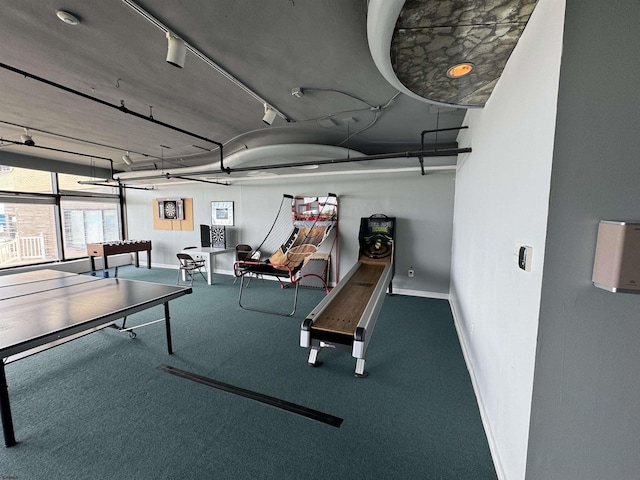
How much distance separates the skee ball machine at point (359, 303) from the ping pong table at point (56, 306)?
1.58 m

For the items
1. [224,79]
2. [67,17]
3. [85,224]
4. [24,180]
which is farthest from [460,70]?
[85,224]

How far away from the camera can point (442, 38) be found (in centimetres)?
159

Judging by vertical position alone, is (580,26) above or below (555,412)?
above

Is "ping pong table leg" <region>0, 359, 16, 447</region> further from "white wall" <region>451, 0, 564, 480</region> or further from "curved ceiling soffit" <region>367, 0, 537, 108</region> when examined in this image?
"curved ceiling soffit" <region>367, 0, 537, 108</region>

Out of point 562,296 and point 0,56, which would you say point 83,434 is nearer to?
point 562,296

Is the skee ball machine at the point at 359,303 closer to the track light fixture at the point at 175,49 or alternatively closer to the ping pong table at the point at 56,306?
the ping pong table at the point at 56,306

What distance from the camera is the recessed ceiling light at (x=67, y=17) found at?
6.45 feet

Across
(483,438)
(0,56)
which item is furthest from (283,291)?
(0,56)

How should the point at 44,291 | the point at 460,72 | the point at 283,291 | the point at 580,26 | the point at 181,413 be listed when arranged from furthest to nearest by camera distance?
the point at 283,291 → the point at 44,291 → the point at 181,413 → the point at 460,72 → the point at 580,26

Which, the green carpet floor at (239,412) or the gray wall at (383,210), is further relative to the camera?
the gray wall at (383,210)

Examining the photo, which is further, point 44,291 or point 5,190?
point 5,190

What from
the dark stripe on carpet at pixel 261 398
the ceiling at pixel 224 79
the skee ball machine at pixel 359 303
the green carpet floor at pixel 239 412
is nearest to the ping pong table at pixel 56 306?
the green carpet floor at pixel 239 412

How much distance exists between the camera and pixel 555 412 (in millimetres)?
1272

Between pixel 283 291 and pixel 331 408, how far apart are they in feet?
12.4
